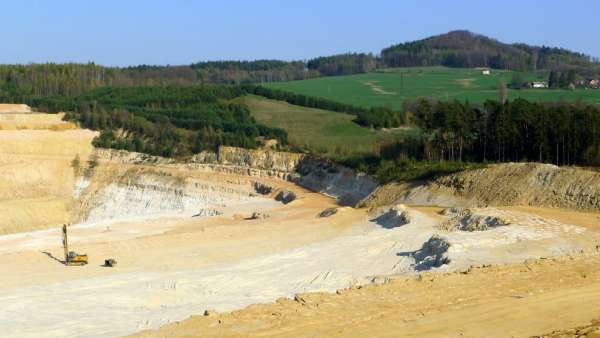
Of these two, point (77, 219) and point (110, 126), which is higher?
point (110, 126)

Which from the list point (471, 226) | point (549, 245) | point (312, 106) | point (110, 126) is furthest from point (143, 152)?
point (549, 245)

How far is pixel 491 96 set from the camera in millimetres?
105562

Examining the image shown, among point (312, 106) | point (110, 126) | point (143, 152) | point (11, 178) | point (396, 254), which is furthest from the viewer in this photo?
point (312, 106)

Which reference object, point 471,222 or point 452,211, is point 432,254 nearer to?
point 471,222

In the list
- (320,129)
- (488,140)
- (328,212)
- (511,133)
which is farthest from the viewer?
(320,129)

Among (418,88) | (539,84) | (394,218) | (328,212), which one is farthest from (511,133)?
(539,84)

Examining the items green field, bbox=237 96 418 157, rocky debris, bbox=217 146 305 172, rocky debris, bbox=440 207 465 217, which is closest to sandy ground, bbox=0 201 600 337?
rocky debris, bbox=440 207 465 217

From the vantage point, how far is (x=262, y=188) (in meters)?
67.8

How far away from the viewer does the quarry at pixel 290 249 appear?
25.3 metres

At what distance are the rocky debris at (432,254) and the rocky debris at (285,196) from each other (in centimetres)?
2467

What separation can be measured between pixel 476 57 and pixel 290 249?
432 feet

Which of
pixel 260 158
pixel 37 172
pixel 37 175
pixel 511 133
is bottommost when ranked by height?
pixel 37 175

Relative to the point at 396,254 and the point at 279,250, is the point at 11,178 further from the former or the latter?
the point at 396,254

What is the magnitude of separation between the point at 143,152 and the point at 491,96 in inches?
1724
